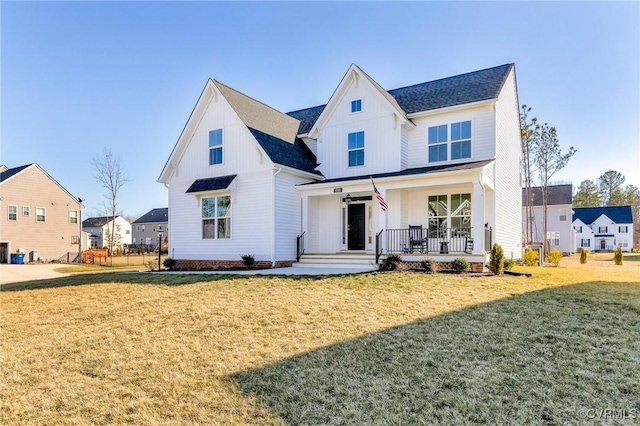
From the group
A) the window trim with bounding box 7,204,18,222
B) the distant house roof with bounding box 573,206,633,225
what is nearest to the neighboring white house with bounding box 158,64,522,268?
the window trim with bounding box 7,204,18,222

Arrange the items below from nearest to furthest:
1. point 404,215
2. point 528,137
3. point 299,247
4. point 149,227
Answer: point 404,215 → point 299,247 → point 528,137 → point 149,227

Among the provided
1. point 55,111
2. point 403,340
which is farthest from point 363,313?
point 55,111

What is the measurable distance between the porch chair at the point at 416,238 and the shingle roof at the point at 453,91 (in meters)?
4.86

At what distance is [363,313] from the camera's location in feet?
22.5

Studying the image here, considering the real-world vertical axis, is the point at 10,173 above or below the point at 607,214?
above

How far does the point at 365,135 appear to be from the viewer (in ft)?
52.3

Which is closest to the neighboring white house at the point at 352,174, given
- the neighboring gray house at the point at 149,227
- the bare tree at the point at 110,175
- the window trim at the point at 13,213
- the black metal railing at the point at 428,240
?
the black metal railing at the point at 428,240

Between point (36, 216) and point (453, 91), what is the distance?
34111 mm

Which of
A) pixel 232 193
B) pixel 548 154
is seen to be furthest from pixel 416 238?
pixel 548 154

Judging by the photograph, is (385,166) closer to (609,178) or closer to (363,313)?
(363,313)

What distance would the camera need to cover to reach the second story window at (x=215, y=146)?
16.5m

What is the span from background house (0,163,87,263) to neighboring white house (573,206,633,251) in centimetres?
6246

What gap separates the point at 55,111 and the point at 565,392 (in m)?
22.8

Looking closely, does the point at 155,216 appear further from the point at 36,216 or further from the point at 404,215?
the point at 404,215
